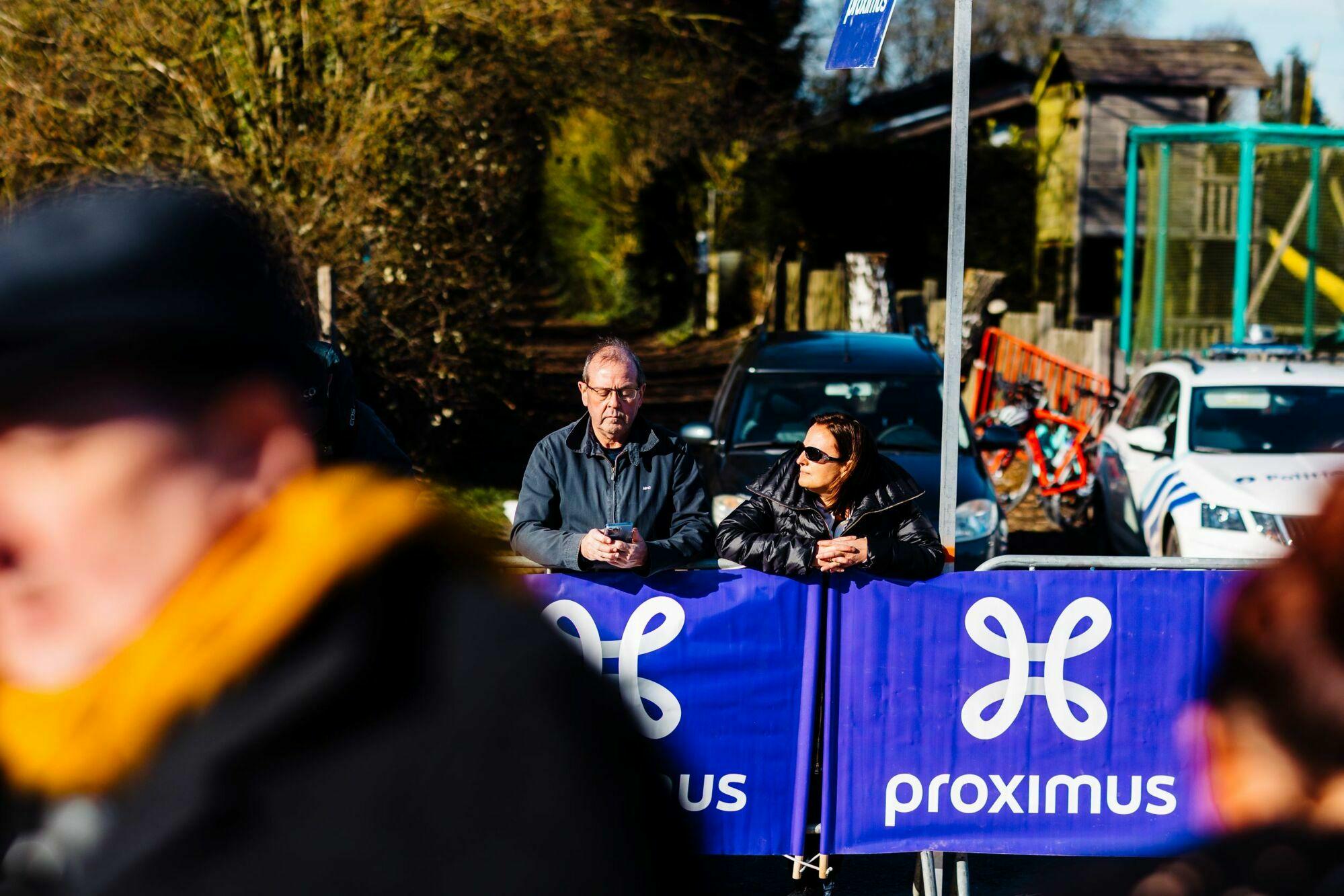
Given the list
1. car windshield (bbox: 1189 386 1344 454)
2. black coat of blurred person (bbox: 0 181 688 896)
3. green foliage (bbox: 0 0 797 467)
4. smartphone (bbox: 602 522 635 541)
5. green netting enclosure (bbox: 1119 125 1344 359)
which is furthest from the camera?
green netting enclosure (bbox: 1119 125 1344 359)

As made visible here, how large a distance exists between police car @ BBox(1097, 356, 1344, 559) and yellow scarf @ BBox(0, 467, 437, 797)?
840cm

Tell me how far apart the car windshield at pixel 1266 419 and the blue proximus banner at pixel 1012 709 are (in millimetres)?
4945

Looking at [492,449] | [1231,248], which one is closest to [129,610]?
[492,449]

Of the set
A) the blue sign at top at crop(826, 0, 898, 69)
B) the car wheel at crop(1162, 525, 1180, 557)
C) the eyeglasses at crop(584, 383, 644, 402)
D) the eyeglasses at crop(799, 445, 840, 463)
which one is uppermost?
the blue sign at top at crop(826, 0, 898, 69)

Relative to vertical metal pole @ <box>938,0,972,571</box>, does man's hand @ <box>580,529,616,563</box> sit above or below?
below

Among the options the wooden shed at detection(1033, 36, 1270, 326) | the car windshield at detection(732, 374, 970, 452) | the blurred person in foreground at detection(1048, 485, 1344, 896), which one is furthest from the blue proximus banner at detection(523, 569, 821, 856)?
the wooden shed at detection(1033, 36, 1270, 326)

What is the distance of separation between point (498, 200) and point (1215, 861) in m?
13.5

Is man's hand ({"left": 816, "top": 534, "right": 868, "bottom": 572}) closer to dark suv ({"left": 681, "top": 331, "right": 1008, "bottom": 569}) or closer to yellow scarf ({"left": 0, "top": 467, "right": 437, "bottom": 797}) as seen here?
dark suv ({"left": 681, "top": 331, "right": 1008, "bottom": 569})

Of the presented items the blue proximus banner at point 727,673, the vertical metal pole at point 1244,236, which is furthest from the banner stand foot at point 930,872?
the vertical metal pole at point 1244,236

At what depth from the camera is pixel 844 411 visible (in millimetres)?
9219

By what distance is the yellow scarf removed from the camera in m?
1.02

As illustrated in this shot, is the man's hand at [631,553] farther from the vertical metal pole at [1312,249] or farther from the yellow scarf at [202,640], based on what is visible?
the vertical metal pole at [1312,249]

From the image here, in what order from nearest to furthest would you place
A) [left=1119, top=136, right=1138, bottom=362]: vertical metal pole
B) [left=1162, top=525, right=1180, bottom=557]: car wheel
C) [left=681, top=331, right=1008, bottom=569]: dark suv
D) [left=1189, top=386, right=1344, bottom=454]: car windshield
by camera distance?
1. [left=681, top=331, right=1008, bottom=569]: dark suv
2. [left=1162, top=525, right=1180, bottom=557]: car wheel
3. [left=1189, top=386, right=1344, bottom=454]: car windshield
4. [left=1119, top=136, right=1138, bottom=362]: vertical metal pole

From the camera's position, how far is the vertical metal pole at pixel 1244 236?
626 inches
